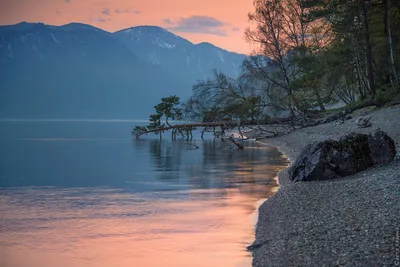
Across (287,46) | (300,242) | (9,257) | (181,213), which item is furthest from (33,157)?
(300,242)

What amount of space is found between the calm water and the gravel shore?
0.77 m

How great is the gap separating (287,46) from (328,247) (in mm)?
44289

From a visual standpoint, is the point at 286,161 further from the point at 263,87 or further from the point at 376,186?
the point at 263,87

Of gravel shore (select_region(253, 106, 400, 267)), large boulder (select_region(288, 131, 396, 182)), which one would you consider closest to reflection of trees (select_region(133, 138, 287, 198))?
large boulder (select_region(288, 131, 396, 182))

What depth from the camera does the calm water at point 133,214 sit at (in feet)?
39.5

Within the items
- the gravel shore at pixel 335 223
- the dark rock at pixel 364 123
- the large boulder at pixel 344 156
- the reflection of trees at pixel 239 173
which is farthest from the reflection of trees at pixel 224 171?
the dark rock at pixel 364 123

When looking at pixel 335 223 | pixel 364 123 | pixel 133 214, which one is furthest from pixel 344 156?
pixel 364 123

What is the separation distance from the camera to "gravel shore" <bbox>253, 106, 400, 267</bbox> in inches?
369

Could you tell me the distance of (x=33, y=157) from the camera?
144ft

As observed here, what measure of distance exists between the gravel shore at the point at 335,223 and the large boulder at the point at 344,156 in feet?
1.66

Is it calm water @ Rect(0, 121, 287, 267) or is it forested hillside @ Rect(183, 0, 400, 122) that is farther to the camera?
forested hillside @ Rect(183, 0, 400, 122)

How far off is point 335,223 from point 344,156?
7.04 m

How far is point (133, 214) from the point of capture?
56.5 feet

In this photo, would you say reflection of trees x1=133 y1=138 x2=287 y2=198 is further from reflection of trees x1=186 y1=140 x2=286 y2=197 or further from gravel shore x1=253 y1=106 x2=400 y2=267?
gravel shore x1=253 y1=106 x2=400 y2=267
